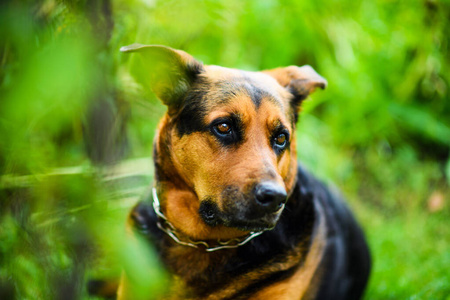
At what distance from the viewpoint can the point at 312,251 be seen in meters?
2.49

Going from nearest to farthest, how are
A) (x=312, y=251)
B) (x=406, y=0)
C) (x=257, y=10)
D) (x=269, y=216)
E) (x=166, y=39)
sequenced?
(x=166, y=39), (x=269, y=216), (x=312, y=251), (x=406, y=0), (x=257, y=10)

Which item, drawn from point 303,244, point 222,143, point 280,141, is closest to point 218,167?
point 222,143

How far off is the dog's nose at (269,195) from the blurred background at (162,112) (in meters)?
0.58

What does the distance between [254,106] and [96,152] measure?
136cm

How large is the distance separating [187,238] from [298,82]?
4.08 ft

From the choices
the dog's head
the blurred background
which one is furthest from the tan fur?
the blurred background

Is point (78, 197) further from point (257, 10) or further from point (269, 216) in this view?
point (257, 10)

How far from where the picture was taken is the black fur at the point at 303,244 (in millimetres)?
2295

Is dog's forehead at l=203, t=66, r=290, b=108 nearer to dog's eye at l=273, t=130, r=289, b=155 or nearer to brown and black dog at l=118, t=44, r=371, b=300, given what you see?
brown and black dog at l=118, t=44, r=371, b=300

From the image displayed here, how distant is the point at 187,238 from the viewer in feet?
7.91

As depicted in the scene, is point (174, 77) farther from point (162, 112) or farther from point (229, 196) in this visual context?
point (229, 196)

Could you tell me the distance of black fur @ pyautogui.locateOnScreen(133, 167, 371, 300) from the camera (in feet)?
7.53

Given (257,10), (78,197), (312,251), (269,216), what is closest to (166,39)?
(78,197)

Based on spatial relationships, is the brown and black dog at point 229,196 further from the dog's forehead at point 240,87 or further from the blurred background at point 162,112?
the blurred background at point 162,112
